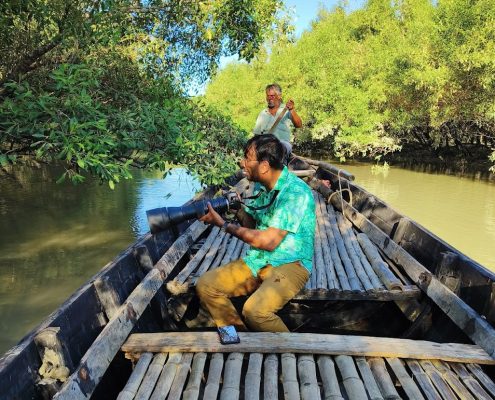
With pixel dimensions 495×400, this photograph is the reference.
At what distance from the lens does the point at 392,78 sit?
653 inches

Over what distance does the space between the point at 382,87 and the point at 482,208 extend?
7966 millimetres

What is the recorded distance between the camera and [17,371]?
1.93 metres

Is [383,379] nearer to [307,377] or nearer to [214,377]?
[307,377]

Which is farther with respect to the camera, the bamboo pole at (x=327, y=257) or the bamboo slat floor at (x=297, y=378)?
the bamboo pole at (x=327, y=257)

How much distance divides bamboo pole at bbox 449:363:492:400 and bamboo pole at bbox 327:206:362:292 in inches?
38.3

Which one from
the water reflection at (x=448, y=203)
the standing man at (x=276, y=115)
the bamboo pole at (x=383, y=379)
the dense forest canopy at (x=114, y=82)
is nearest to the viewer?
the bamboo pole at (x=383, y=379)

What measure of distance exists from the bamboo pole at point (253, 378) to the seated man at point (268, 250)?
0.85 feet

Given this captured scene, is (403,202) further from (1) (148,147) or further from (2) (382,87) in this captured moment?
(1) (148,147)

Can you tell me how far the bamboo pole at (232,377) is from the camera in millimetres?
2129

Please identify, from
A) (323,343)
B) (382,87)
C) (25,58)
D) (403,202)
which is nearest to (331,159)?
(382,87)

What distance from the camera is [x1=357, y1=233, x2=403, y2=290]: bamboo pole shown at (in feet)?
10.9

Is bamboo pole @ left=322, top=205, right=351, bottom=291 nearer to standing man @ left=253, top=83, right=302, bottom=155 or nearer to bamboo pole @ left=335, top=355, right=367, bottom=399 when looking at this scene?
bamboo pole @ left=335, top=355, right=367, bottom=399

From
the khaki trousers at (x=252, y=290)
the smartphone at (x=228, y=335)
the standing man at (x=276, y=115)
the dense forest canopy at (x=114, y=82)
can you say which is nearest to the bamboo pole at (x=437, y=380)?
the khaki trousers at (x=252, y=290)

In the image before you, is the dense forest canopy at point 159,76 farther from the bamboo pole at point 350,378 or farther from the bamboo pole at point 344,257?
the bamboo pole at point 350,378
